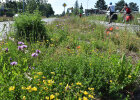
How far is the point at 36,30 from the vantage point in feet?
16.1

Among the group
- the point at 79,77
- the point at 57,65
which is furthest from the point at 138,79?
the point at 57,65

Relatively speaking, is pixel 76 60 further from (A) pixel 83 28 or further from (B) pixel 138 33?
(A) pixel 83 28

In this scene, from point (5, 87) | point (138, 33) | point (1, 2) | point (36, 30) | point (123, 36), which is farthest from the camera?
point (138, 33)

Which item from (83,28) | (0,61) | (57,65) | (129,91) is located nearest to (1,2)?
(0,61)

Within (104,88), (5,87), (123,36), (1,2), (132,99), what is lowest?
(132,99)

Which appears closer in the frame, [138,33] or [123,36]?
[123,36]

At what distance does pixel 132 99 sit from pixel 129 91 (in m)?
0.14

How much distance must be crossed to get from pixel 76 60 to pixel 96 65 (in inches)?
14.6

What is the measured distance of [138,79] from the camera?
253 centimetres

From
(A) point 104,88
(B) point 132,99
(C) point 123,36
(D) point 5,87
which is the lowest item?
(B) point 132,99

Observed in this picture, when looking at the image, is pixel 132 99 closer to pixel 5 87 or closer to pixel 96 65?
pixel 96 65

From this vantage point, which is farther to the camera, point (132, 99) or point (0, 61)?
point (0, 61)

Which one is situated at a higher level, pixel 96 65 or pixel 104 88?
pixel 96 65

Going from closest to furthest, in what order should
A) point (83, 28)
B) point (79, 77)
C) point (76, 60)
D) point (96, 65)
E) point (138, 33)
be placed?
point (79, 77) < point (96, 65) < point (76, 60) < point (138, 33) < point (83, 28)
